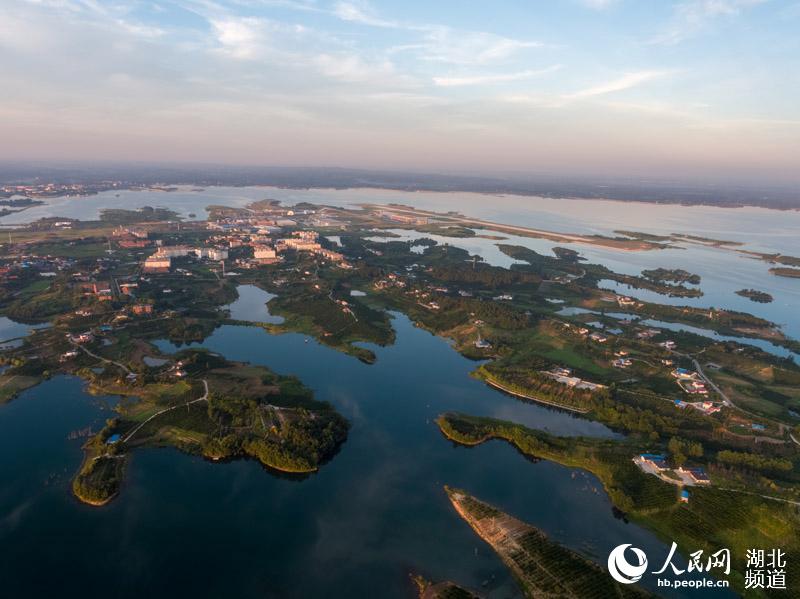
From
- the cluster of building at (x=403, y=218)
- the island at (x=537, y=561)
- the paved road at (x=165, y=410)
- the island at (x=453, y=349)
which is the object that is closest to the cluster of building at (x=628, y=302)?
the island at (x=453, y=349)

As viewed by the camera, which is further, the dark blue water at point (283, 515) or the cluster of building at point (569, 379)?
the cluster of building at point (569, 379)

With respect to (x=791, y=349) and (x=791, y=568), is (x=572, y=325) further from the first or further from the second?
(x=791, y=568)

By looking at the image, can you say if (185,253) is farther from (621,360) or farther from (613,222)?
(613,222)

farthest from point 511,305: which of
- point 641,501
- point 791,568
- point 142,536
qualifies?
point 142,536

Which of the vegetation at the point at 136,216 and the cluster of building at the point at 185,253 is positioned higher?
the vegetation at the point at 136,216

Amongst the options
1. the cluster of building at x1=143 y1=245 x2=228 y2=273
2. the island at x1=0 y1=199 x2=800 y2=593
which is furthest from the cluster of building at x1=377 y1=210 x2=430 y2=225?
the cluster of building at x1=143 y1=245 x2=228 y2=273

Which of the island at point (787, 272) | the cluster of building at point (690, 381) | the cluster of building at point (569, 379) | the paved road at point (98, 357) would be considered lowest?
the paved road at point (98, 357)

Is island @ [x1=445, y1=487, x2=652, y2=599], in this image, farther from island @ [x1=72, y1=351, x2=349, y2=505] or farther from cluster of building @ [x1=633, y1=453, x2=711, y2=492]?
island @ [x1=72, y1=351, x2=349, y2=505]

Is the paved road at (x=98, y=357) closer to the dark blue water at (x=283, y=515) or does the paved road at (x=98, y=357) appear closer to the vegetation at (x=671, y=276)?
the dark blue water at (x=283, y=515)
